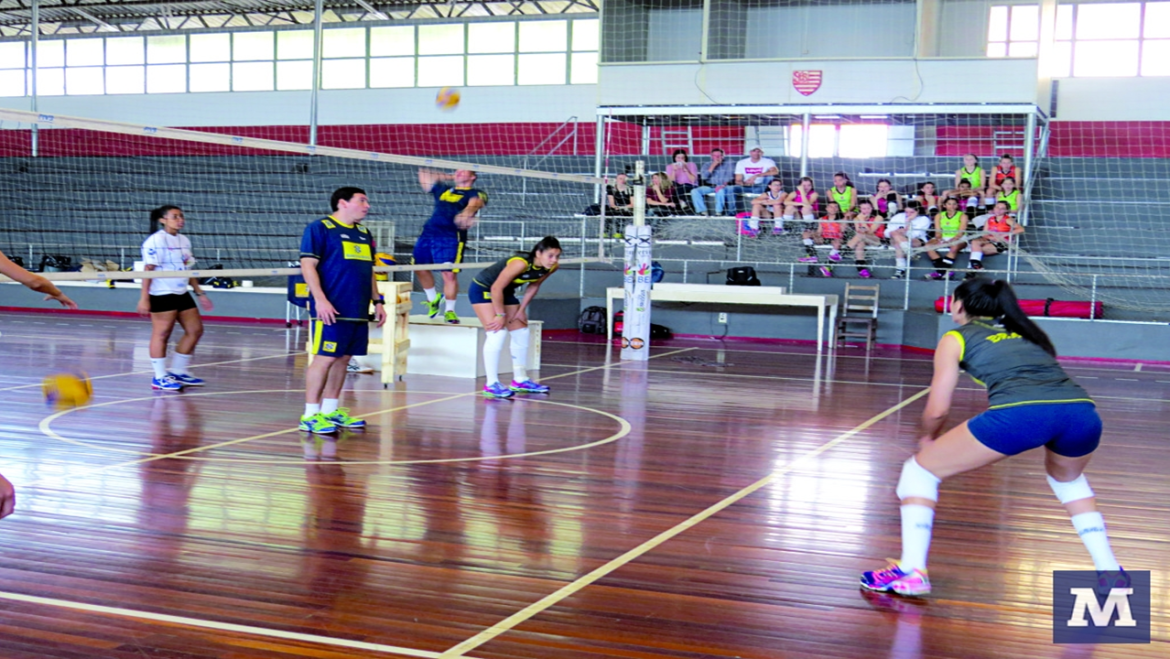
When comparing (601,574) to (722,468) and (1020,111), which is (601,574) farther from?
(1020,111)

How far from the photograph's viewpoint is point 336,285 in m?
7.05

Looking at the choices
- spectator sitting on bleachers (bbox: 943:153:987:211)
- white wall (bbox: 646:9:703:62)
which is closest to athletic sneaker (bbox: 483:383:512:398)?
spectator sitting on bleachers (bbox: 943:153:987:211)

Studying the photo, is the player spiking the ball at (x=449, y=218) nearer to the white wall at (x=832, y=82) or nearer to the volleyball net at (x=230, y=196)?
the volleyball net at (x=230, y=196)

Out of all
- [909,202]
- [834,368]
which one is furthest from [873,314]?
[834,368]

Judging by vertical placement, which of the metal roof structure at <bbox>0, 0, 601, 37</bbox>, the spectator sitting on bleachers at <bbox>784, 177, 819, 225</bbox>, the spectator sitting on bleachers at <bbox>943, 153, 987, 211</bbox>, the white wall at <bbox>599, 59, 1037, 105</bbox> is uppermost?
the metal roof structure at <bbox>0, 0, 601, 37</bbox>

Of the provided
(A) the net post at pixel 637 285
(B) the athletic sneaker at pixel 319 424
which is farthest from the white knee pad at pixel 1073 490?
(A) the net post at pixel 637 285

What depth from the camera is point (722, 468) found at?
6.45 metres

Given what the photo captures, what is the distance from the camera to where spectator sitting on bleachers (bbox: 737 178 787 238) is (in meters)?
18.0

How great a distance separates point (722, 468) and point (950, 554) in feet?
6.49

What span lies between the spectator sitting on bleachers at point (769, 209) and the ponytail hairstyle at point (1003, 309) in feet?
45.8

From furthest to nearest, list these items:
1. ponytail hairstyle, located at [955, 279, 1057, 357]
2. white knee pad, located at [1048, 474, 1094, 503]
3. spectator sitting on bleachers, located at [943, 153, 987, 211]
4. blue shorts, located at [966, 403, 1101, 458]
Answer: spectator sitting on bleachers, located at [943, 153, 987, 211] → white knee pad, located at [1048, 474, 1094, 503] → ponytail hairstyle, located at [955, 279, 1057, 357] → blue shorts, located at [966, 403, 1101, 458]

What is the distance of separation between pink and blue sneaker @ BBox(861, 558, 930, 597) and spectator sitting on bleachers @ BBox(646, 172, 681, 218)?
48.3 ft

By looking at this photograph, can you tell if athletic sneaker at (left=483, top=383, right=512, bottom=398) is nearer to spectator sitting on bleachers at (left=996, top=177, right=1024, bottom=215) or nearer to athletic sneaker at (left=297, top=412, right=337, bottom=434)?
athletic sneaker at (left=297, top=412, right=337, bottom=434)

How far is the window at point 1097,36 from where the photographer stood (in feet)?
67.9
